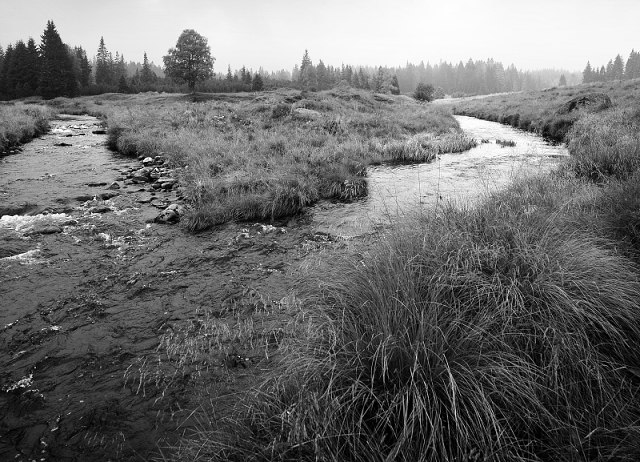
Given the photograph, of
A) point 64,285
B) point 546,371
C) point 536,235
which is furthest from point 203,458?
point 64,285

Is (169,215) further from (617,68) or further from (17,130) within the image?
(617,68)

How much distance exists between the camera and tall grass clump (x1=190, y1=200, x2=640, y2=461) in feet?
8.38

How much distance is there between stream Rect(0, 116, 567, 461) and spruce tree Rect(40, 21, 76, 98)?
74.3m

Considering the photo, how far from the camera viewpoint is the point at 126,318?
5723mm

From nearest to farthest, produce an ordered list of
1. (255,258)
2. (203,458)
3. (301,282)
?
(203,458) < (301,282) < (255,258)

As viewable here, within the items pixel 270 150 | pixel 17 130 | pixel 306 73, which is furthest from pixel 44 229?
pixel 306 73

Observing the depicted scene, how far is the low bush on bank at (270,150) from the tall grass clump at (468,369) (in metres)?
7.10

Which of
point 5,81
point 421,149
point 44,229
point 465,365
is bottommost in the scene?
point 44,229

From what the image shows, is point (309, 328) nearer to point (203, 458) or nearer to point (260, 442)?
point (260, 442)

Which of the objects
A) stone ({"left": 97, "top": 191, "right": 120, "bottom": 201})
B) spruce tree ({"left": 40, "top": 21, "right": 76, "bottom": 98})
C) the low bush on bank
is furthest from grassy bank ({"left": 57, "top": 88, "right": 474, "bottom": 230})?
spruce tree ({"left": 40, "top": 21, "right": 76, "bottom": 98})

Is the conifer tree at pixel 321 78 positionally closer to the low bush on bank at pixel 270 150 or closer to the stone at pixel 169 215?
the low bush on bank at pixel 270 150

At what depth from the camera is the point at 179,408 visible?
3977 millimetres

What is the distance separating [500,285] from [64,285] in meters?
7.44

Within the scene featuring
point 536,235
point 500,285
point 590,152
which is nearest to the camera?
point 500,285
